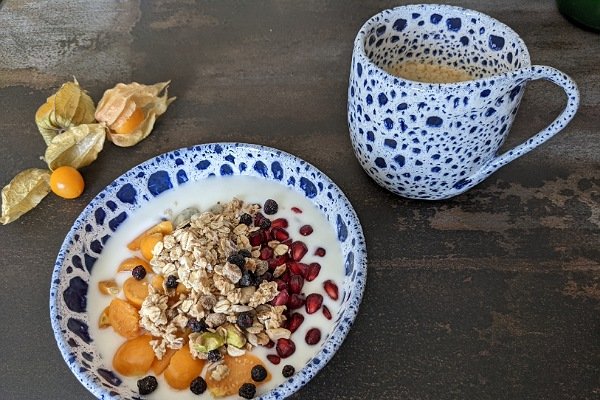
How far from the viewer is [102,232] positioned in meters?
0.76

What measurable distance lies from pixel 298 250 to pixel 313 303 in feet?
0.25

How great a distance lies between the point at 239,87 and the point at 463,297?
0.52 m

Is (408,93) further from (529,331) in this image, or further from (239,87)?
(239,87)

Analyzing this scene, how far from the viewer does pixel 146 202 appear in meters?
0.80

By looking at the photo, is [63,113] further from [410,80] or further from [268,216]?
[410,80]

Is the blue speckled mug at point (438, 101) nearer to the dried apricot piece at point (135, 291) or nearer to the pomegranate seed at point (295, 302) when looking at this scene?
the pomegranate seed at point (295, 302)


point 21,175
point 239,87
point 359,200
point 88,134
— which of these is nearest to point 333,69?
point 239,87

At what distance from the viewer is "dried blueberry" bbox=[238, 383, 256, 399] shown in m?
0.61

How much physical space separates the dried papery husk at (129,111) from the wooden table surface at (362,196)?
2cm

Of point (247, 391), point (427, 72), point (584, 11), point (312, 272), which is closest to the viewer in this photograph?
point (247, 391)

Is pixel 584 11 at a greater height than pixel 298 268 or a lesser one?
greater

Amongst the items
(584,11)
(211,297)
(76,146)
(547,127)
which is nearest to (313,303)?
(211,297)

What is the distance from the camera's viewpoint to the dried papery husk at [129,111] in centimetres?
89

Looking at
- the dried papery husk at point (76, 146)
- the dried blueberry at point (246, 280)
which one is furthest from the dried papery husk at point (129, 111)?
the dried blueberry at point (246, 280)
